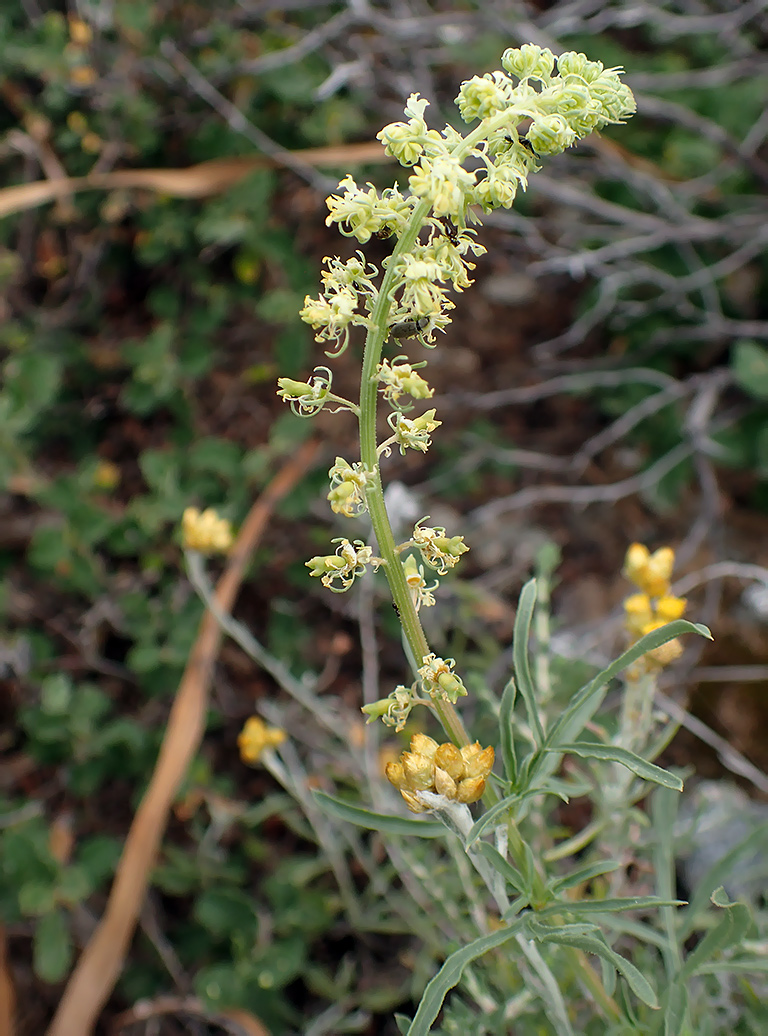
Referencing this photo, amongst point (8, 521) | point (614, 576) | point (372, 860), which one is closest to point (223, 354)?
point (8, 521)

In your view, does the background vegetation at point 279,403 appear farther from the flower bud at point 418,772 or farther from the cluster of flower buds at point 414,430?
the cluster of flower buds at point 414,430

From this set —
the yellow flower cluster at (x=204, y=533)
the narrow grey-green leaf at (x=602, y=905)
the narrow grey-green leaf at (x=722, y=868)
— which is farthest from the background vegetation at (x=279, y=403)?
the narrow grey-green leaf at (x=602, y=905)

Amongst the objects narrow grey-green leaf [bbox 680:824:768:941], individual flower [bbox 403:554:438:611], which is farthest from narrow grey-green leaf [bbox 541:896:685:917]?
individual flower [bbox 403:554:438:611]

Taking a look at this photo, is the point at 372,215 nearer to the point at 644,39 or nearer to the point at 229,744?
the point at 229,744

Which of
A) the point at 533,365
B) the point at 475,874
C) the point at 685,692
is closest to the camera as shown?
the point at 475,874

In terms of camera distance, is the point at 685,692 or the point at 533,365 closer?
the point at 685,692

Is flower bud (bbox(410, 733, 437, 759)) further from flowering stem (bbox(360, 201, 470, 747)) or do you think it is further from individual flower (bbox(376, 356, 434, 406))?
individual flower (bbox(376, 356, 434, 406))

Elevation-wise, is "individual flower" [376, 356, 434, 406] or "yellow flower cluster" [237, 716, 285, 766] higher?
"individual flower" [376, 356, 434, 406]
